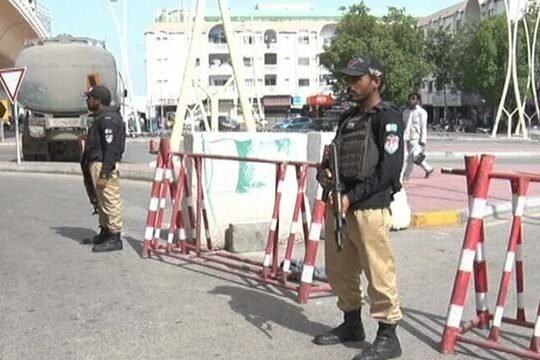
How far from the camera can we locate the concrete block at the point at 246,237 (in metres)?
8.90

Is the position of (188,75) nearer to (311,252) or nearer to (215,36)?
(311,252)

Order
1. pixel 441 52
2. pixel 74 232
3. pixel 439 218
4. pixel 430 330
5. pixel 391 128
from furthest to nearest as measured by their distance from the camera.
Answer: pixel 441 52, pixel 439 218, pixel 74 232, pixel 430 330, pixel 391 128

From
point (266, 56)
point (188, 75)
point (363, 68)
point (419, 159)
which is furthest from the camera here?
point (266, 56)

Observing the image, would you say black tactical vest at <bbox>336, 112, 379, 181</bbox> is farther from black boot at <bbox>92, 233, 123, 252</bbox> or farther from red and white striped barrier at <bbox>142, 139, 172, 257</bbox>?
black boot at <bbox>92, 233, 123, 252</bbox>

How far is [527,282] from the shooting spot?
748 centimetres

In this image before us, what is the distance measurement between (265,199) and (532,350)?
4.83 meters

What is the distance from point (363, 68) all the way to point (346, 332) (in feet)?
6.05

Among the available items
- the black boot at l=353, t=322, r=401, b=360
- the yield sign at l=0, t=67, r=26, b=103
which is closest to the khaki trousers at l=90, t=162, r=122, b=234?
the black boot at l=353, t=322, r=401, b=360

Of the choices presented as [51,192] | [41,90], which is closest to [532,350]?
[51,192]

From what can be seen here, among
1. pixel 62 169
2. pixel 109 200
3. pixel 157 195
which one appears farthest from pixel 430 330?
pixel 62 169

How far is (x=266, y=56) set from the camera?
10169cm

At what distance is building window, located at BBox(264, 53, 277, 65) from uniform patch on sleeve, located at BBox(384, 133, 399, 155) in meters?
97.2

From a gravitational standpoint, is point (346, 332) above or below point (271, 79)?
below

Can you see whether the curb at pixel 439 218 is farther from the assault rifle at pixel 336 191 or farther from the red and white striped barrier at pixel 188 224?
the assault rifle at pixel 336 191
